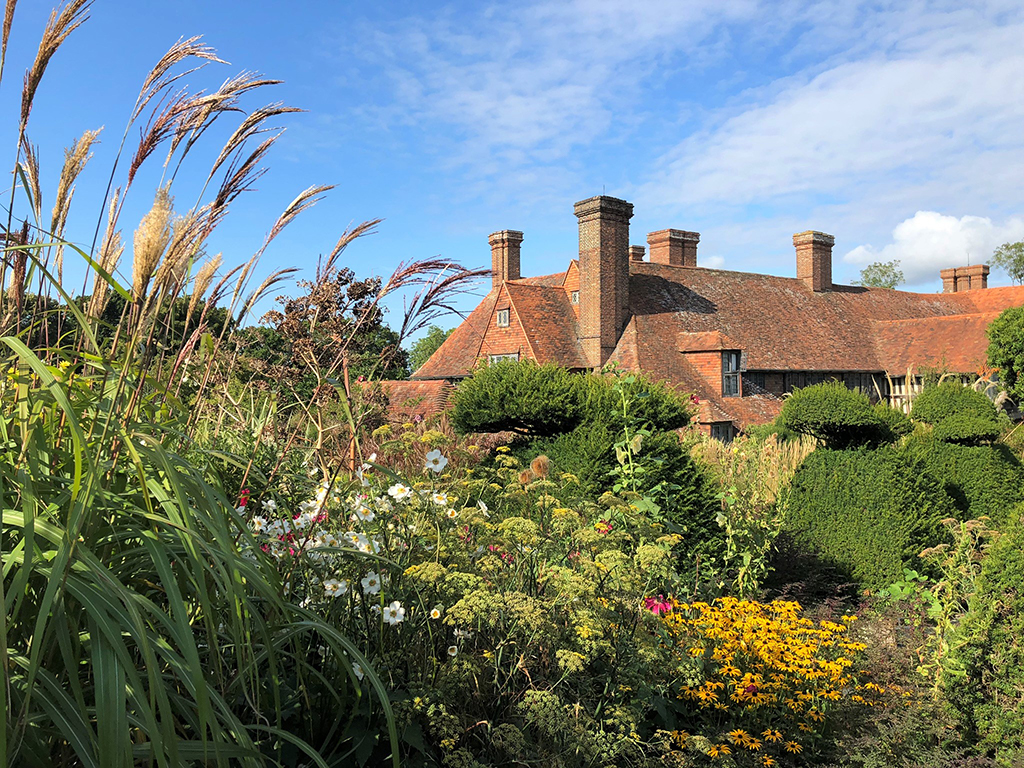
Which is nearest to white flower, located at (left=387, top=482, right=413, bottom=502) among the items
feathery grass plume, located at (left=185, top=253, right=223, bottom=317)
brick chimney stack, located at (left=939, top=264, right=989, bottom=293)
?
feathery grass plume, located at (left=185, top=253, right=223, bottom=317)

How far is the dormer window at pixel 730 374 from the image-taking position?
23.6 metres

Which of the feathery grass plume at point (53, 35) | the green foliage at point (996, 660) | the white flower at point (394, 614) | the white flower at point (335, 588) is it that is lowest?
the green foliage at point (996, 660)

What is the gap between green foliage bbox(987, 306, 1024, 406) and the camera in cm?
1730

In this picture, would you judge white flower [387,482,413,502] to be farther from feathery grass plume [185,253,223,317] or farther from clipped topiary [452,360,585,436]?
clipped topiary [452,360,585,436]

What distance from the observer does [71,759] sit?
173cm

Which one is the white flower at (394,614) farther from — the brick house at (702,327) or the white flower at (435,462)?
the brick house at (702,327)

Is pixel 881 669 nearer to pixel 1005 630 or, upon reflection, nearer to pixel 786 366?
pixel 1005 630

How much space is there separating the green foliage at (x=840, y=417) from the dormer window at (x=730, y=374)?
15872 mm

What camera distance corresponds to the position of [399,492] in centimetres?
282

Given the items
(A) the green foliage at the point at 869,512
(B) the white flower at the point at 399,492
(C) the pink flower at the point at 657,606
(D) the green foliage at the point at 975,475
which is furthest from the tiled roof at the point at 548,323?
(B) the white flower at the point at 399,492

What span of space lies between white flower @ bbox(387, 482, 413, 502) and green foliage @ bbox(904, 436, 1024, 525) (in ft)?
23.7

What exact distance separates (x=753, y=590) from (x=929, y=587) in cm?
215

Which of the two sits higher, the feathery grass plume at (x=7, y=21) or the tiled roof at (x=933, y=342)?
the tiled roof at (x=933, y=342)

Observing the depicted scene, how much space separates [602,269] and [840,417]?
55.6 feet
